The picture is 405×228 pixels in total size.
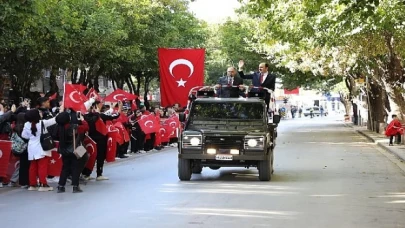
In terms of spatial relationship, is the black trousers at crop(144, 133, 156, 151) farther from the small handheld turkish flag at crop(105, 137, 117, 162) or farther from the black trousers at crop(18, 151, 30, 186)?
the black trousers at crop(18, 151, 30, 186)

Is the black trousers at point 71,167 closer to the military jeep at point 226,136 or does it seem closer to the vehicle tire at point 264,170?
the military jeep at point 226,136

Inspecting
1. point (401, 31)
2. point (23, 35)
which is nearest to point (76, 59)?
point (23, 35)

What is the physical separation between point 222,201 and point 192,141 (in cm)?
306

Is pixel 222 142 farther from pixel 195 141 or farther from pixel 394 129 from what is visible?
pixel 394 129

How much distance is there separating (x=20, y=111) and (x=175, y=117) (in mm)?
15578

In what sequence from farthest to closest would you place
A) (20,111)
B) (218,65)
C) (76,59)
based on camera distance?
(218,65), (76,59), (20,111)

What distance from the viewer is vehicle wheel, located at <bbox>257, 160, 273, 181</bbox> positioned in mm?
14945

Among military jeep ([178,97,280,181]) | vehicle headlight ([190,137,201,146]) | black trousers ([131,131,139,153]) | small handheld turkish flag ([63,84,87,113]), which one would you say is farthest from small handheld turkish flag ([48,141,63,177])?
black trousers ([131,131,139,153])

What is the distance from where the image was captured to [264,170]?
15.0 metres

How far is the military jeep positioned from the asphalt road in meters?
0.44

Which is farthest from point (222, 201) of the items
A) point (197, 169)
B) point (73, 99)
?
point (197, 169)

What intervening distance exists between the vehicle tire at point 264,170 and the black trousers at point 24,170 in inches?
197

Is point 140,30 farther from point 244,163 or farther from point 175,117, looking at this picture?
point 244,163

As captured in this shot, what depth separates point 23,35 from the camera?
20766 mm
